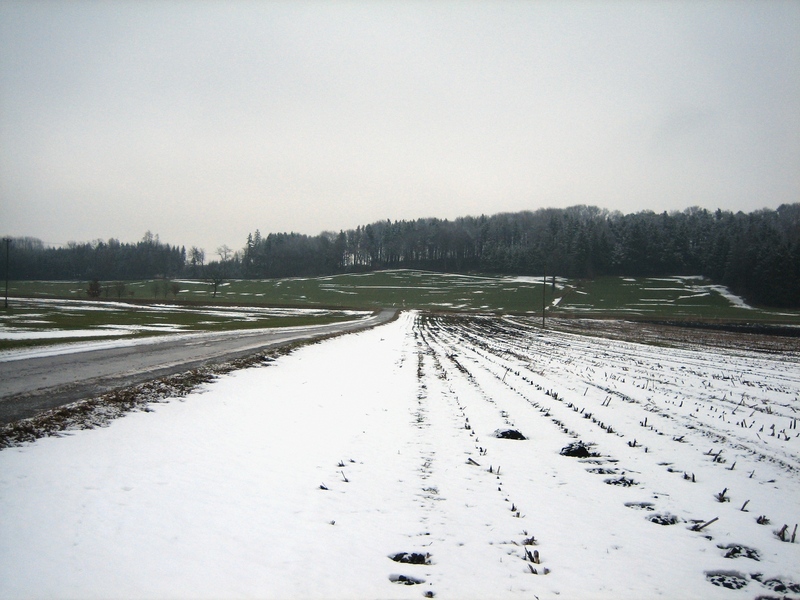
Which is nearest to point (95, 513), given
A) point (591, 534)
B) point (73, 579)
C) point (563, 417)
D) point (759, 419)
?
point (73, 579)

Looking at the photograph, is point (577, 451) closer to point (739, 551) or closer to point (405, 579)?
point (739, 551)

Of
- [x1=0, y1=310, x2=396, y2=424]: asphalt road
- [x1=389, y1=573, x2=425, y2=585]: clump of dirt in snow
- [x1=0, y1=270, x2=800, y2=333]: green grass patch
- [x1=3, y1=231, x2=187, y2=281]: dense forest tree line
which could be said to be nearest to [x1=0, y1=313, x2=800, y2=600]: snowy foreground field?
[x1=389, y1=573, x2=425, y2=585]: clump of dirt in snow

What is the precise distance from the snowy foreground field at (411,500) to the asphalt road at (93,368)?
325 centimetres

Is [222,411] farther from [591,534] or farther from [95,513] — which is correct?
[591,534]

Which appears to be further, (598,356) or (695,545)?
(598,356)

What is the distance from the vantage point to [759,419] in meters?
11.5

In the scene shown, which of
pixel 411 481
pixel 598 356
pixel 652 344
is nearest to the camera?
pixel 411 481

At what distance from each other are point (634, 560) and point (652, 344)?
3129cm

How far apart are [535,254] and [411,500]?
464ft

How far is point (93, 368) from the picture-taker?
58.2 ft

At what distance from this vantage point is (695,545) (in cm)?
559

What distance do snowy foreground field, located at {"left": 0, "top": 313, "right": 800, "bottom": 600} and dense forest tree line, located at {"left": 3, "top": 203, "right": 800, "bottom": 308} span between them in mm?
100289

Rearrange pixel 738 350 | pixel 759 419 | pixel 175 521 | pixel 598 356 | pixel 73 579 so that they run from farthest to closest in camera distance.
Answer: pixel 738 350 < pixel 598 356 < pixel 759 419 < pixel 175 521 < pixel 73 579

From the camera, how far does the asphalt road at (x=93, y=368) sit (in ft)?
41.4
